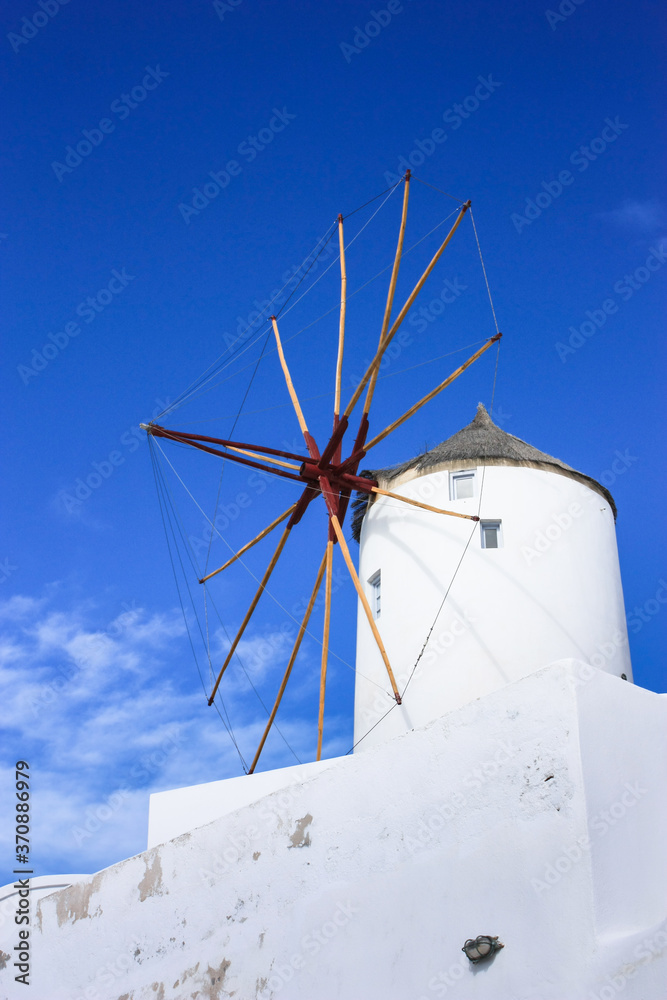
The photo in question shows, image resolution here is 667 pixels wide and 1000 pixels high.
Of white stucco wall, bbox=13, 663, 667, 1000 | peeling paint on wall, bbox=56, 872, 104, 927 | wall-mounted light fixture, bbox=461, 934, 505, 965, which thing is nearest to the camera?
white stucco wall, bbox=13, 663, 667, 1000

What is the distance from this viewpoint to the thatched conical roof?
14281mm

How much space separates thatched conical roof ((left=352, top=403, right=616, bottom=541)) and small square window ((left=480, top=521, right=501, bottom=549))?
992 millimetres

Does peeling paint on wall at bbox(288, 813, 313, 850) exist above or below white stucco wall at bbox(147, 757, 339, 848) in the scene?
below

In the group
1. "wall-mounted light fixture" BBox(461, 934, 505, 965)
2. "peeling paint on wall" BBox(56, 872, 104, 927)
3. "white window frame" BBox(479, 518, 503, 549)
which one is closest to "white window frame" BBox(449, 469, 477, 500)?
"white window frame" BBox(479, 518, 503, 549)

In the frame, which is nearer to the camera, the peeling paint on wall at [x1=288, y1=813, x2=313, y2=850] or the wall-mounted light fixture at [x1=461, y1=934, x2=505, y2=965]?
the wall-mounted light fixture at [x1=461, y1=934, x2=505, y2=965]

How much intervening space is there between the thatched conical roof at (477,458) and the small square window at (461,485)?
0.52 ft

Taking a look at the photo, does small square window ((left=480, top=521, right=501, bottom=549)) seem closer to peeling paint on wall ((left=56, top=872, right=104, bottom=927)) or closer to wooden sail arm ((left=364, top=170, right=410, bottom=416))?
wooden sail arm ((left=364, top=170, right=410, bottom=416))

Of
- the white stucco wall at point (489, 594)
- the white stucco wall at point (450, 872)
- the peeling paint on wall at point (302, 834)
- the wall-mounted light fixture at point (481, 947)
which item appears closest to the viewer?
the white stucco wall at point (450, 872)

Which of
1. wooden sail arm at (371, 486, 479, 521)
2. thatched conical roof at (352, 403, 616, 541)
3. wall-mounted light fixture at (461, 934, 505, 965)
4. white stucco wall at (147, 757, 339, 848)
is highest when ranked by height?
thatched conical roof at (352, 403, 616, 541)

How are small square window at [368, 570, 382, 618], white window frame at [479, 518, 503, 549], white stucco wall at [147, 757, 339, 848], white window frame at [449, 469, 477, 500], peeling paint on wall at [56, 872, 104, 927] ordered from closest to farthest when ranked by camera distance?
peeling paint on wall at [56, 872, 104, 927] < white stucco wall at [147, 757, 339, 848] < white window frame at [479, 518, 503, 549] < white window frame at [449, 469, 477, 500] < small square window at [368, 570, 382, 618]

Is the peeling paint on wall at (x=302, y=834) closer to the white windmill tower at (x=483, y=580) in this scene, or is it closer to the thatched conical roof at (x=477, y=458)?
the white windmill tower at (x=483, y=580)

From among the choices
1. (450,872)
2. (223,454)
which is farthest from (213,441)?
(450,872)

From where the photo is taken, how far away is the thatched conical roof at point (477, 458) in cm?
1428

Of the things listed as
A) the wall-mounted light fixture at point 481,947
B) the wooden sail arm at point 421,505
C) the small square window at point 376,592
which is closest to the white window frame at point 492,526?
the wooden sail arm at point 421,505
